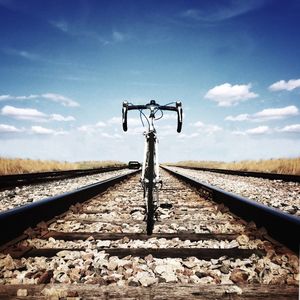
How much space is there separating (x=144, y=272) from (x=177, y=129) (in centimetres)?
300

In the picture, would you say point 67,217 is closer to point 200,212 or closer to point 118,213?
point 118,213

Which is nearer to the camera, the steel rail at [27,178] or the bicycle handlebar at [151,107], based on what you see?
the bicycle handlebar at [151,107]

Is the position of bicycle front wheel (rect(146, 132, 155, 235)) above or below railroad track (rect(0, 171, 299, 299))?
above

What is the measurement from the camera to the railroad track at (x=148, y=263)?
2125mm

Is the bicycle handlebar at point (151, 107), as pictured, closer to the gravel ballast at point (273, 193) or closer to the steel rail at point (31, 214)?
the steel rail at point (31, 214)

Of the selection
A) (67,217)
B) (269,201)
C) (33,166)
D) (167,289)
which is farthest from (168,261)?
(33,166)

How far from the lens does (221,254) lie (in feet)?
9.75

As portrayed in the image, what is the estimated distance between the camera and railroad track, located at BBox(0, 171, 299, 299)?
83.7 inches

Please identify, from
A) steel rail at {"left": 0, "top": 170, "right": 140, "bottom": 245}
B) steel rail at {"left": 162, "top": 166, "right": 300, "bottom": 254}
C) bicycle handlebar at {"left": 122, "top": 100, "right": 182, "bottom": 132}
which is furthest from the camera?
bicycle handlebar at {"left": 122, "top": 100, "right": 182, "bottom": 132}

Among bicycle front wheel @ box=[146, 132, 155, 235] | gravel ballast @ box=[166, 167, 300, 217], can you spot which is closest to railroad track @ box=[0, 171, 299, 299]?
bicycle front wheel @ box=[146, 132, 155, 235]

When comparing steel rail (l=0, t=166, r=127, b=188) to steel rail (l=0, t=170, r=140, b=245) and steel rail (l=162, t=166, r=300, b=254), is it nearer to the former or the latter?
steel rail (l=0, t=170, r=140, b=245)

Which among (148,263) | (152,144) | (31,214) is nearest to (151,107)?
(152,144)

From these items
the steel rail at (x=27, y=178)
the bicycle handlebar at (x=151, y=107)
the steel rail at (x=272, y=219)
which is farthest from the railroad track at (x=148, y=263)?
the steel rail at (x=27, y=178)

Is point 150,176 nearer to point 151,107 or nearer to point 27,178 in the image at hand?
point 151,107
